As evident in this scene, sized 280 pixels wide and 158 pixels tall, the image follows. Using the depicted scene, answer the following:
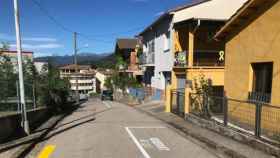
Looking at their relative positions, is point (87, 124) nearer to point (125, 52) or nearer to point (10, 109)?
point (10, 109)

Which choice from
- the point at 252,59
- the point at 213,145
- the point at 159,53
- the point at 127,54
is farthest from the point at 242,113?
the point at 127,54

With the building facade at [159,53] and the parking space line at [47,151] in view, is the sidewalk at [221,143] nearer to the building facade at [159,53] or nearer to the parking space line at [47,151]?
the parking space line at [47,151]

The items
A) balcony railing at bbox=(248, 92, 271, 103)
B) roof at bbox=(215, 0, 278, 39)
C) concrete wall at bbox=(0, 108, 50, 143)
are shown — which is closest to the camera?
concrete wall at bbox=(0, 108, 50, 143)

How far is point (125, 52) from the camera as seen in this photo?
4788cm

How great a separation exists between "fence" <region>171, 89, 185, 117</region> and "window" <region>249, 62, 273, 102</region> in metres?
4.09

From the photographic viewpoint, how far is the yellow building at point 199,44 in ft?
58.4

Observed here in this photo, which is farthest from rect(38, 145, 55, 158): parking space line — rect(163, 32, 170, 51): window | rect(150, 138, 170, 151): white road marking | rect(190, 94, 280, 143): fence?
rect(163, 32, 170, 51): window

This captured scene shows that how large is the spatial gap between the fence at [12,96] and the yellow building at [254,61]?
29.8ft

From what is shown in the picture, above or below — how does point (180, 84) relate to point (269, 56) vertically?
below

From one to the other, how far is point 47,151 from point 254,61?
8056 millimetres

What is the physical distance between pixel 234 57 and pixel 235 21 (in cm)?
155

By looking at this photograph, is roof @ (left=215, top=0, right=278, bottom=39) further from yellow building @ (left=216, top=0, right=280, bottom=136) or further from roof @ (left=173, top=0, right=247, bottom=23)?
roof @ (left=173, top=0, right=247, bottom=23)

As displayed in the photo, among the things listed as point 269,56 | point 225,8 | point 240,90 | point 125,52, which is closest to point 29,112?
point 240,90

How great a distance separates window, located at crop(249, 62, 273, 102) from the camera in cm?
999
